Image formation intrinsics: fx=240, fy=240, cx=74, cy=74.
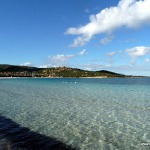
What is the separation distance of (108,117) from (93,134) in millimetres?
8142

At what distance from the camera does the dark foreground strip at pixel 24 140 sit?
629 inches

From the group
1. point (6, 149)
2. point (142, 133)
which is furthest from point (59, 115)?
point (6, 149)

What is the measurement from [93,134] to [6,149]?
7579mm

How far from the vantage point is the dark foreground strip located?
15989 millimetres

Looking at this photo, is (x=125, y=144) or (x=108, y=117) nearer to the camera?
(x=125, y=144)

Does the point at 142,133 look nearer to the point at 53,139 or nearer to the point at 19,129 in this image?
the point at 53,139

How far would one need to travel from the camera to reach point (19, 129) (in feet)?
69.4

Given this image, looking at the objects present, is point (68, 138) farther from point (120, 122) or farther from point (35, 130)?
point (120, 122)

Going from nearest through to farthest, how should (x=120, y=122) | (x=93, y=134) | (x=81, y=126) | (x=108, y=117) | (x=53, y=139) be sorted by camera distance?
1. (x=53, y=139)
2. (x=93, y=134)
3. (x=81, y=126)
4. (x=120, y=122)
5. (x=108, y=117)

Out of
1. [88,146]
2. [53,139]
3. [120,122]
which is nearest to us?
[88,146]

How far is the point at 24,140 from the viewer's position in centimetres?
1769

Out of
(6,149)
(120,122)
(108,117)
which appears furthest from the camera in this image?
(108,117)

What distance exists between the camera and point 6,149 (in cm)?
1533

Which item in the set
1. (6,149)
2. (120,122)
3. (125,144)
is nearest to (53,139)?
(6,149)
